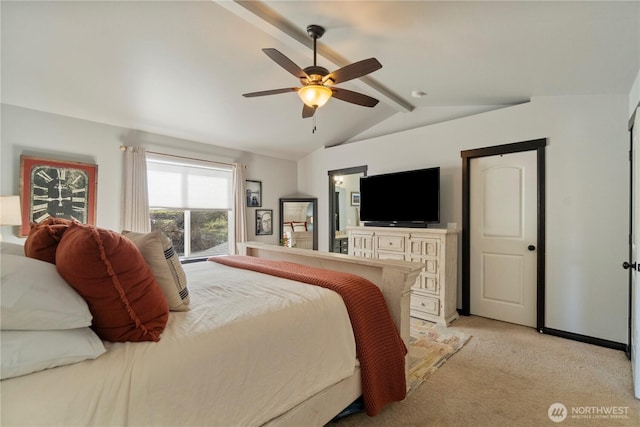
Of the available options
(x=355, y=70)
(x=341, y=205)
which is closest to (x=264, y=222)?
(x=341, y=205)

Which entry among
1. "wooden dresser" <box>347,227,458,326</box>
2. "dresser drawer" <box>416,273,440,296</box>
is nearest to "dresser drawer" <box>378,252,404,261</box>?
"wooden dresser" <box>347,227,458,326</box>

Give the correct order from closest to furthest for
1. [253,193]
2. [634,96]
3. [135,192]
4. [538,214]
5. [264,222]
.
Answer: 1. [634,96]
2. [538,214]
3. [135,192]
4. [253,193]
5. [264,222]

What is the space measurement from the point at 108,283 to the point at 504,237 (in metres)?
3.80

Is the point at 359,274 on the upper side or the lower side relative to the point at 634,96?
lower

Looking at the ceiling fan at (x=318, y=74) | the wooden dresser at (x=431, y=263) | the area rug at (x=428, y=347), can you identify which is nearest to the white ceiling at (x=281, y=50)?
the ceiling fan at (x=318, y=74)

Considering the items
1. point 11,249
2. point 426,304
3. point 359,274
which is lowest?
point 426,304

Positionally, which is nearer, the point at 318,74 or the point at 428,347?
the point at 318,74

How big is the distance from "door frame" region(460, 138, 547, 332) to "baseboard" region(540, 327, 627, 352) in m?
0.07

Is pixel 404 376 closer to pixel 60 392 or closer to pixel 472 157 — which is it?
pixel 60 392

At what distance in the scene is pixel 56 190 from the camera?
3324 mm

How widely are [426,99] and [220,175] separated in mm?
3315

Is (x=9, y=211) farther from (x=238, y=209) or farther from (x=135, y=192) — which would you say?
(x=238, y=209)

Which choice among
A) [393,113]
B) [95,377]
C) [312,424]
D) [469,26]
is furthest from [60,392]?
[393,113]

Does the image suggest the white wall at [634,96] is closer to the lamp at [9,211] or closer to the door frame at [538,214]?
the door frame at [538,214]
